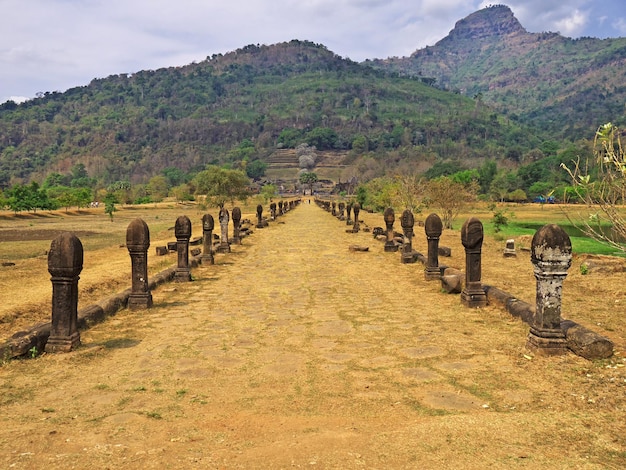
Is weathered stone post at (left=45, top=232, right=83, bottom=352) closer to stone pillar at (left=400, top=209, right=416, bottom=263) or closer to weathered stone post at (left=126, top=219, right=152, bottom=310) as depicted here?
weathered stone post at (left=126, top=219, right=152, bottom=310)

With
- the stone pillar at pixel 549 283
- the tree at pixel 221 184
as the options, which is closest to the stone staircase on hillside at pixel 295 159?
the tree at pixel 221 184

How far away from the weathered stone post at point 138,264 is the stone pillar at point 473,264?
5.30m

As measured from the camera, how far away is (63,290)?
614 centimetres

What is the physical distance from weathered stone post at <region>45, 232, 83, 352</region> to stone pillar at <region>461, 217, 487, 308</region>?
5.84 meters

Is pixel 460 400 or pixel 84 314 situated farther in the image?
pixel 84 314

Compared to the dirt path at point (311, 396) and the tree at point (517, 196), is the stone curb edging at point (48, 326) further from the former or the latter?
the tree at point (517, 196)

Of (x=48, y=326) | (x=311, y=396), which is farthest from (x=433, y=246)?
(x=48, y=326)

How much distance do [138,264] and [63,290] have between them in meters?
2.42

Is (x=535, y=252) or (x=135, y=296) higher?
(x=535, y=252)

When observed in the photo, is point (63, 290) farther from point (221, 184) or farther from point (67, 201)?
point (67, 201)

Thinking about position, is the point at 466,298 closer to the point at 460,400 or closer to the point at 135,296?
the point at 460,400

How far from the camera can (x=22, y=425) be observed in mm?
4023

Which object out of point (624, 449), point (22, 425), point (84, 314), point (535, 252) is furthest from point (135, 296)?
point (624, 449)

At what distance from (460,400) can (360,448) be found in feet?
4.31
